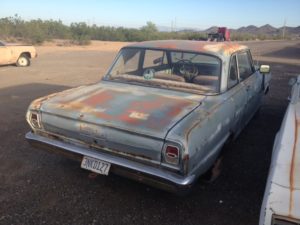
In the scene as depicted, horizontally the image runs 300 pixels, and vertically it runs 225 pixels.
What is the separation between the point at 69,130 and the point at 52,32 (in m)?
36.0

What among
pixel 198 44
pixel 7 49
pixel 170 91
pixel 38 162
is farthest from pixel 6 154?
pixel 7 49

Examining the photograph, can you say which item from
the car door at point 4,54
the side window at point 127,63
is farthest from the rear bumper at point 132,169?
the car door at point 4,54

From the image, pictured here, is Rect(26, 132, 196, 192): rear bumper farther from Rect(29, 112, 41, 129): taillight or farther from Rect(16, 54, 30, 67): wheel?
Rect(16, 54, 30, 67): wheel

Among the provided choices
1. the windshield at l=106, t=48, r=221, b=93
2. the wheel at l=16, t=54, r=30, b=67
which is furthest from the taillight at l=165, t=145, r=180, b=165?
the wheel at l=16, t=54, r=30, b=67

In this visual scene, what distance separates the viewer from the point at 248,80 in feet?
16.0

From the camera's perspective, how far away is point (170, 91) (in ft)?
12.9

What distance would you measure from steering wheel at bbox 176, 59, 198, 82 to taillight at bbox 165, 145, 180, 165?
161 centimetres

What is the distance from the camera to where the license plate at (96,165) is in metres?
3.14

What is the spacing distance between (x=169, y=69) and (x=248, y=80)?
4.24 feet

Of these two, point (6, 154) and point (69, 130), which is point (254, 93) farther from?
point (6, 154)

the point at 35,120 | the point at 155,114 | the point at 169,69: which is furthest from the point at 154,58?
the point at 35,120

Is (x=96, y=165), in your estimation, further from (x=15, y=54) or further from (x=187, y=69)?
(x=15, y=54)

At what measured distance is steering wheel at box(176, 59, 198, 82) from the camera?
422cm

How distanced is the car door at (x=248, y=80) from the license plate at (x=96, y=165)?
7.86 ft
